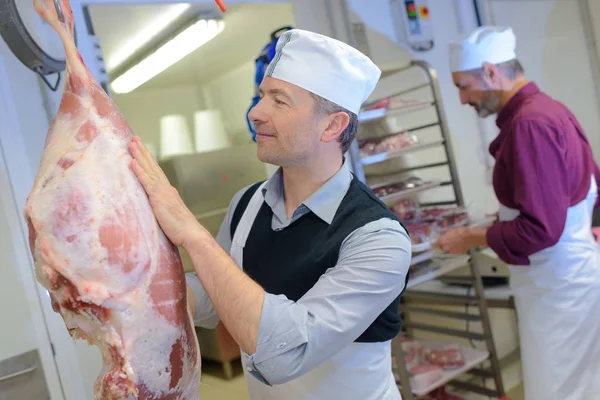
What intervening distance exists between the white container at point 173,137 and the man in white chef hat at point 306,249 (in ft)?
8.42

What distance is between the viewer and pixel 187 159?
373 cm

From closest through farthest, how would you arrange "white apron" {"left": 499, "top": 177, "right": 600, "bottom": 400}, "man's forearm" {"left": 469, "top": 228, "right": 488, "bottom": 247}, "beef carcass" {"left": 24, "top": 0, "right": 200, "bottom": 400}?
"beef carcass" {"left": 24, "top": 0, "right": 200, "bottom": 400}
"white apron" {"left": 499, "top": 177, "right": 600, "bottom": 400}
"man's forearm" {"left": 469, "top": 228, "right": 488, "bottom": 247}

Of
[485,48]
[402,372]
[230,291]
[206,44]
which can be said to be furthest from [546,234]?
[206,44]

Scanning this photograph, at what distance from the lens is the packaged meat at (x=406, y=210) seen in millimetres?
2703

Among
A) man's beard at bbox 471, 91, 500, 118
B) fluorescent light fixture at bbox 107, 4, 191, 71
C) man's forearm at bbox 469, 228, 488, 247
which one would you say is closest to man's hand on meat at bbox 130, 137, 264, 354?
man's forearm at bbox 469, 228, 488, 247

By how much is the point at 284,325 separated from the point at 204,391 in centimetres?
250

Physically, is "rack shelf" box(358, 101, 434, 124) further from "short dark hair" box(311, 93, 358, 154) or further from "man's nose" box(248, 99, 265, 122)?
"man's nose" box(248, 99, 265, 122)

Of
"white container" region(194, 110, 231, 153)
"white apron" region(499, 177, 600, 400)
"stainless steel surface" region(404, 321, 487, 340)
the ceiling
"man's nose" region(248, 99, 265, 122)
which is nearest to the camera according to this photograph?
"man's nose" region(248, 99, 265, 122)

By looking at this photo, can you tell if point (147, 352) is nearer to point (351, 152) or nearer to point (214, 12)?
point (351, 152)

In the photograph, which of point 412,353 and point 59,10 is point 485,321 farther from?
point 59,10

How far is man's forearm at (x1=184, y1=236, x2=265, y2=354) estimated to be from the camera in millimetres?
922

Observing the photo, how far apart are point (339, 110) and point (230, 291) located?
50cm

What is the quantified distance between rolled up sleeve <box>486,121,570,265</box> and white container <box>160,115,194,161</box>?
2.45 m

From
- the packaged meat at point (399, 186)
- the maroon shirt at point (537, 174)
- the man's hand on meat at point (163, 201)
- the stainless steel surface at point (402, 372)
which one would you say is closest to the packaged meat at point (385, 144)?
the packaged meat at point (399, 186)
